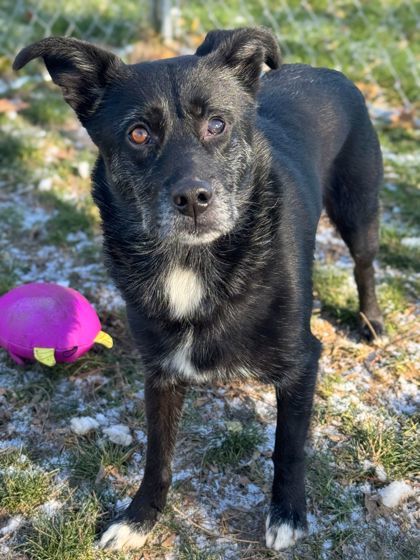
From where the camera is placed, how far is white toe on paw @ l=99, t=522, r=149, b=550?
7.54 feet

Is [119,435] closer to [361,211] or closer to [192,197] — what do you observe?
[192,197]

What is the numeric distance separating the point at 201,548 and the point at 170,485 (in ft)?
0.93

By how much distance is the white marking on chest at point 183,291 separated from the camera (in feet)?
7.50

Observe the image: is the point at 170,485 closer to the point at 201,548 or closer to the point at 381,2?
the point at 201,548

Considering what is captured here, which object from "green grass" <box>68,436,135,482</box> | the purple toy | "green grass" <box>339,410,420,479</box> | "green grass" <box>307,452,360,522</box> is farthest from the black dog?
the purple toy

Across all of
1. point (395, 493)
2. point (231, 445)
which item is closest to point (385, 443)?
point (395, 493)

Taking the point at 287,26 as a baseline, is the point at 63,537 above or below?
above

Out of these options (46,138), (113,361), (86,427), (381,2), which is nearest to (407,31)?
(381,2)

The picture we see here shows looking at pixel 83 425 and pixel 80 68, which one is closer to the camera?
pixel 80 68

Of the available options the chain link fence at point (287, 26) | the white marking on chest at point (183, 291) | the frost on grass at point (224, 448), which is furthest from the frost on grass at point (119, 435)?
the chain link fence at point (287, 26)

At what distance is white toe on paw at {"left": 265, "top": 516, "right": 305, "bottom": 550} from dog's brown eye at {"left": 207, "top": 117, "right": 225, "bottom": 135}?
4.46 feet

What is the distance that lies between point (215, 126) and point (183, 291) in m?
0.57

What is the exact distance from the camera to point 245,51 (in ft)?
7.82

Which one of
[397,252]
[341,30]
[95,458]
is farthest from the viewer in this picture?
[341,30]
